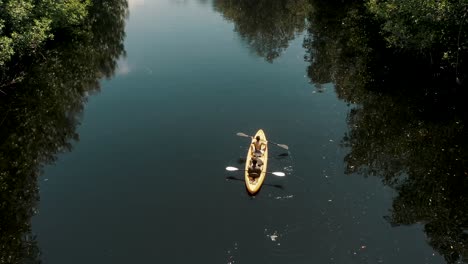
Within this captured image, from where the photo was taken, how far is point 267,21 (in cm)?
6141

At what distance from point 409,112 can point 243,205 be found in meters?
16.9

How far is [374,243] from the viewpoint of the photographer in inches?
752

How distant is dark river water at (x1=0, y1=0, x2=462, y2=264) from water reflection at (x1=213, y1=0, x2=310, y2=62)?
9602 millimetres

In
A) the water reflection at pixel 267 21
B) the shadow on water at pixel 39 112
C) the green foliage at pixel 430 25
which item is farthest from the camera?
the water reflection at pixel 267 21

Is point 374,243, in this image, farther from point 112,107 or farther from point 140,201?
point 112,107

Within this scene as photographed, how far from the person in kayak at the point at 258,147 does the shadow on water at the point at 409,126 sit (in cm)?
567

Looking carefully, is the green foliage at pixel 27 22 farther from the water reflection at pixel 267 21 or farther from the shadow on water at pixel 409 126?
the shadow on water at pixel 409 126

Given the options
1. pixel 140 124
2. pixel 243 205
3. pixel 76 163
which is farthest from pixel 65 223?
pixel 140 124

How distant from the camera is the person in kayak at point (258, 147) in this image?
80.9ft

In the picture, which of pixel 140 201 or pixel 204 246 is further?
pixel 140 201

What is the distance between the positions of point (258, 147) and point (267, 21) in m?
40.9

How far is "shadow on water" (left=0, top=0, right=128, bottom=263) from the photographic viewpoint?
2108 centimetres

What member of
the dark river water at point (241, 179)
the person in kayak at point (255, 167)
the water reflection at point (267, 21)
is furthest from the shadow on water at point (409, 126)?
the person in kayak at point (255, 167)

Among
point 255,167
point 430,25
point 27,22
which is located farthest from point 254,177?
point 27,22
